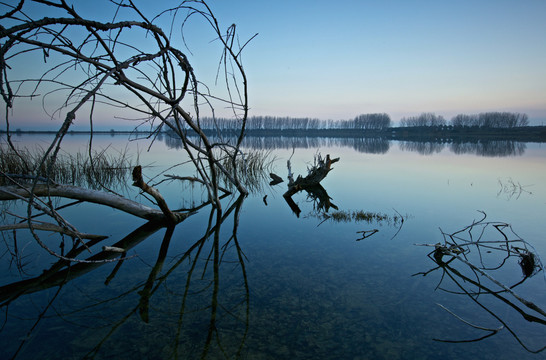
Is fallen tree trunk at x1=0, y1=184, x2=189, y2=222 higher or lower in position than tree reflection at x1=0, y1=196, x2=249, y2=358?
higher

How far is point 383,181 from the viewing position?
10.6 m

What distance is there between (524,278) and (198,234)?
13.5ft

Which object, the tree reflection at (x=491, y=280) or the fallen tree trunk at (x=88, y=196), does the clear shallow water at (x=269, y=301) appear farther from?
the fallen tree trunk at (x=88, y=196)

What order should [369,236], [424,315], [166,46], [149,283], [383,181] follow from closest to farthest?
[424,315] → [149,283] → [166,46] → [369,236] → [383,181]

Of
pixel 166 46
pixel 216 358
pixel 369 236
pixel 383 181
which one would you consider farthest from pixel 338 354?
pixel 383 181

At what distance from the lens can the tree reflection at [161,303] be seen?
6.88ft

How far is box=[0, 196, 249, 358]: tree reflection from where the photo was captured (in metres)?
2.10

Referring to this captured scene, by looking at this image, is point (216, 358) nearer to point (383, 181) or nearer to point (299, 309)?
point (299, 309)

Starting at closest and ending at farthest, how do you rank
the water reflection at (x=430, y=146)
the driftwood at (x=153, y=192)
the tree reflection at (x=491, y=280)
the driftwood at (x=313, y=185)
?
1. the tree reflection at (x=491, y=280)
2. the driftwood at (x=153, y=192)
3. the driftwood at (x=313, y=185)
4. the water reflection at (x=430, y=146)

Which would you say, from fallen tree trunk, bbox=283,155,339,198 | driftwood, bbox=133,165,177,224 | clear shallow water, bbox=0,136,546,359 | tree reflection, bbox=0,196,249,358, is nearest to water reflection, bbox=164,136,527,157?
fallen tree trunk, bbox=283,155,339,198

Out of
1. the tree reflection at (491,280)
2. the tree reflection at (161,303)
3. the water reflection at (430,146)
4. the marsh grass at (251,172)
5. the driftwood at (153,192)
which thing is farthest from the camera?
the water reflection at (430,146)

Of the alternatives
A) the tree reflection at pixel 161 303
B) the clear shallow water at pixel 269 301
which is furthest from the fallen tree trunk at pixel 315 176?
the tree reflection at pixel 161 303

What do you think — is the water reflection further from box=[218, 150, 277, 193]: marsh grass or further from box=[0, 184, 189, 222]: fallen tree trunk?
box=[0, 184, 189, 222]: fallen tree trunk

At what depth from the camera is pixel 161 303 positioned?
2.62 meters
